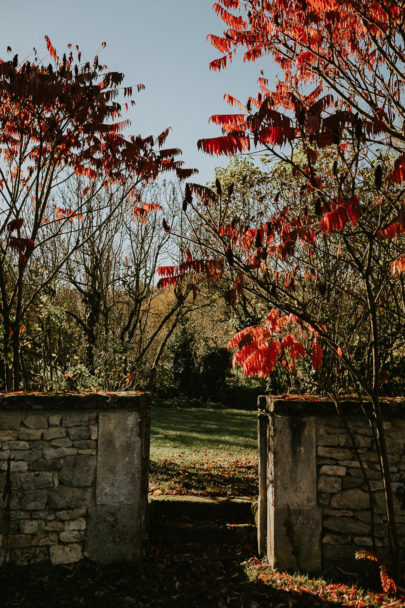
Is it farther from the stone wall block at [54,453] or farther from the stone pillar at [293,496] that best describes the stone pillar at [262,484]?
the stone wall block at [54,453]

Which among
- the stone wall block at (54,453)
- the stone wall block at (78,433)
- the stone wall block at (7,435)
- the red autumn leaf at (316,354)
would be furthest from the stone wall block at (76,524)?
the red autumn leaf at (316,354)

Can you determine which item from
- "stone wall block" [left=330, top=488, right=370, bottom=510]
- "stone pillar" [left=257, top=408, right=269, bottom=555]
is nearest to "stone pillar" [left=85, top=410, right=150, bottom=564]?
"stone pillar" [left=257, top=408, right=269, bottom=555]

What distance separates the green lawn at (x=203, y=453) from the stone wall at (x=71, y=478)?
2.15m

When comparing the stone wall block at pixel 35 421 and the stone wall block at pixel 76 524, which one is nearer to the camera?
the stone wall block at pixel 76 524

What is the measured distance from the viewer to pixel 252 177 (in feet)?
→ 36.4

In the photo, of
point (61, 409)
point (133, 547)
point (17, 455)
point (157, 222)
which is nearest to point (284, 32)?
point (61, 409)

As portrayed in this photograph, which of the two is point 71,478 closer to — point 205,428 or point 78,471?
point 78,471

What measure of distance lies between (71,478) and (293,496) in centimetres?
224

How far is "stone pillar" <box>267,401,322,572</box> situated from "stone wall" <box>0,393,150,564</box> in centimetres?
136

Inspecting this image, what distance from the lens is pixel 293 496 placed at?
4531 mm

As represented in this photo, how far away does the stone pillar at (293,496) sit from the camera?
4477mm

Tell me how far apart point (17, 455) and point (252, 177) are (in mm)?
8590

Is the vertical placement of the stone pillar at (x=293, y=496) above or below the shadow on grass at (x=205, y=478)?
above

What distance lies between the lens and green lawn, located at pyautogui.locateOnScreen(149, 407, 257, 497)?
284 inches
